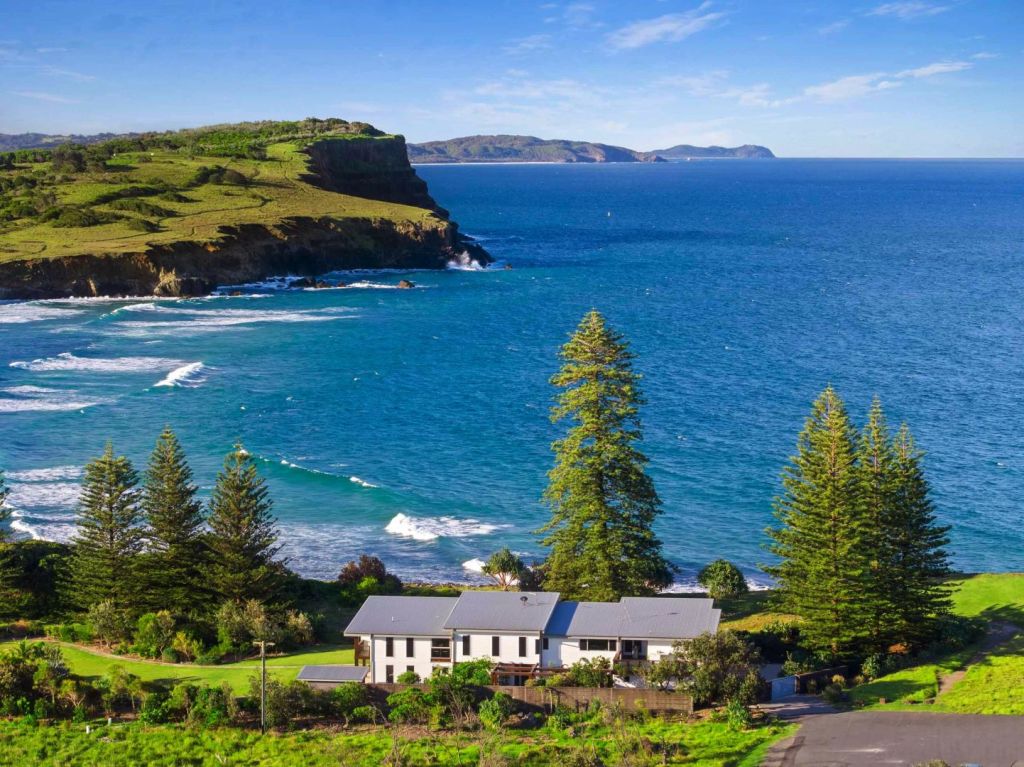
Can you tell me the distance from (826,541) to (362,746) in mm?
16689

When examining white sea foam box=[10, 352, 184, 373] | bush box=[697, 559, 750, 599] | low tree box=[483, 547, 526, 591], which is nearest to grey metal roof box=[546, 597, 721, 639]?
bush box=[697, 559, 750, 599]

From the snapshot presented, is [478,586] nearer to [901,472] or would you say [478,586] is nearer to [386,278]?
[901,472]

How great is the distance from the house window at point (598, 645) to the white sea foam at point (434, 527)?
18.6 metres

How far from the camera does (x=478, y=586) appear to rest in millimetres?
44312

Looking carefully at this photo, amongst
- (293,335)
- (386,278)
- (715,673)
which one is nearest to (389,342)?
(293,335)

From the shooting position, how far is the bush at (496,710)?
94.4 feet

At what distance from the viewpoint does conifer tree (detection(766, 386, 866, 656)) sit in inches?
1387

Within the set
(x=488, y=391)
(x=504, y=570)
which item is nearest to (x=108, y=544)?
(x=504, y=570)

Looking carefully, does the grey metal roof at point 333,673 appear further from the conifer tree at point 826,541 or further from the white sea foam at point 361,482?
the white sea foam at point 361,482

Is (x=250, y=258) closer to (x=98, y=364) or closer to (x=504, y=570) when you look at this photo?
(x=98, y=364)

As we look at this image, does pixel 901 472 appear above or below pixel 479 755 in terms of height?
above

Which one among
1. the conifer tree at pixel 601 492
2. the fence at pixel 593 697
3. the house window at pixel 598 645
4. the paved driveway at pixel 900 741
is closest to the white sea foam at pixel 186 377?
the conifer tree at pixel 601 492

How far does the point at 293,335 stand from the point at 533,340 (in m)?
18.9

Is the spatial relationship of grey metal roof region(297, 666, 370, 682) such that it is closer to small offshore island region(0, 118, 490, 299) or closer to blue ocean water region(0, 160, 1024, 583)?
blue ocean water region(0, 160, 1024, 583)
